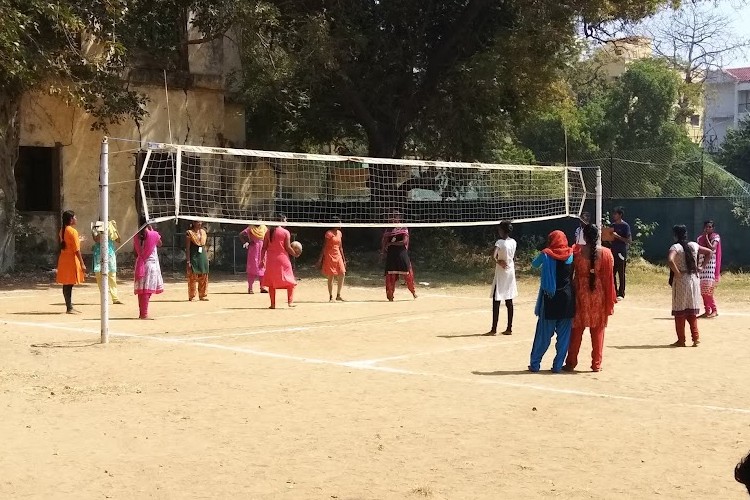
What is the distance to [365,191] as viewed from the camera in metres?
27.3

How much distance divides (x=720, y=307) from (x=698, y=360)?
6502mm

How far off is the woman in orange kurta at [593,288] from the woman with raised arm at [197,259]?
8.71 meters

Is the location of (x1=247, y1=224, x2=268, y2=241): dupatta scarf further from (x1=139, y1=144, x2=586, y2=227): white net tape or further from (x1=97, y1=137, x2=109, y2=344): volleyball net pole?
(x1=97, y1=137, x2=109, y2=344): volleyball net pole

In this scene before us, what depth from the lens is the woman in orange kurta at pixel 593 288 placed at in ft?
35.0

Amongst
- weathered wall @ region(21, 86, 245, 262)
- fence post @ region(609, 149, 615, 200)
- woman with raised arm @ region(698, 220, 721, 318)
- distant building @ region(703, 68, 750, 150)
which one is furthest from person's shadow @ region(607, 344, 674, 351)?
distant building @ region(703, 68, 750, 150)

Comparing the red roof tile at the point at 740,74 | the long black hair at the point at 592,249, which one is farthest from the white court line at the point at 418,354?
the red roof tile at the point at 740,74

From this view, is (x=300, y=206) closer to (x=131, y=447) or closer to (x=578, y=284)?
(x=578, y=284)

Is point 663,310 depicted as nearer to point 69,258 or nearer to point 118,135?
point 69,258

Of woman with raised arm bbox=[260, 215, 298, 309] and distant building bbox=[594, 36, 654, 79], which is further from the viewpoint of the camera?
distant building bbox=[594, 36, 654, 79]

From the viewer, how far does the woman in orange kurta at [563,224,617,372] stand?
1066 cm

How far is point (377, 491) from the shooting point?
627 centimetres

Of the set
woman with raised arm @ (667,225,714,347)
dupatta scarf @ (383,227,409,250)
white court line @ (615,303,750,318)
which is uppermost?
dupatta scarf @ (383,227,409,250)

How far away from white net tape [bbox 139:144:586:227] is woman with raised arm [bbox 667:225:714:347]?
11914mm

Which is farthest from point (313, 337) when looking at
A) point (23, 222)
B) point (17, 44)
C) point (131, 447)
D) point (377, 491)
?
point (23, 222)
